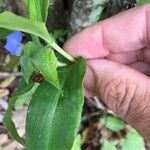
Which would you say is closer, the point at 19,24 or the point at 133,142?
the point at 19,24

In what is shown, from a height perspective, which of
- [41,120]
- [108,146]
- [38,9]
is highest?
[38,9]

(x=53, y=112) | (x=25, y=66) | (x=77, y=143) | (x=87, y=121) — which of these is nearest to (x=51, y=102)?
(x=53, y=112)

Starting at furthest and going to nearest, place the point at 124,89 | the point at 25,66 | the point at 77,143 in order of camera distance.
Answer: the point at 77,143 < the point at 124,89 < the point at 25,66

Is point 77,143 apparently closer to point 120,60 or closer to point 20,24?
point 120,60

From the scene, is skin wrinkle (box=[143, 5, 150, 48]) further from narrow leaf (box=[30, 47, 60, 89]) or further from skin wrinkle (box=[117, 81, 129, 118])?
narrow leaf (box=[30, 47, 60, 89])

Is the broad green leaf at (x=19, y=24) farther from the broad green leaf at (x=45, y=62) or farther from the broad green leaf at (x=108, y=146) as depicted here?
the broad green leaf at (x=108, y=146)

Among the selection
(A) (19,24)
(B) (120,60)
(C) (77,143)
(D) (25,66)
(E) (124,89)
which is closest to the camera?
(A) (19,24)

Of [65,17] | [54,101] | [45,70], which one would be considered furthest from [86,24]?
[45,70]

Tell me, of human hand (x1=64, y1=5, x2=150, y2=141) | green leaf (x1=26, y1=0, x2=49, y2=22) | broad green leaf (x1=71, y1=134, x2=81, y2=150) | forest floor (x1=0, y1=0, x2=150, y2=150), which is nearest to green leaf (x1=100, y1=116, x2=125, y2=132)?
forest floor (x1=0, y1=0, x2=150, y2=150)
